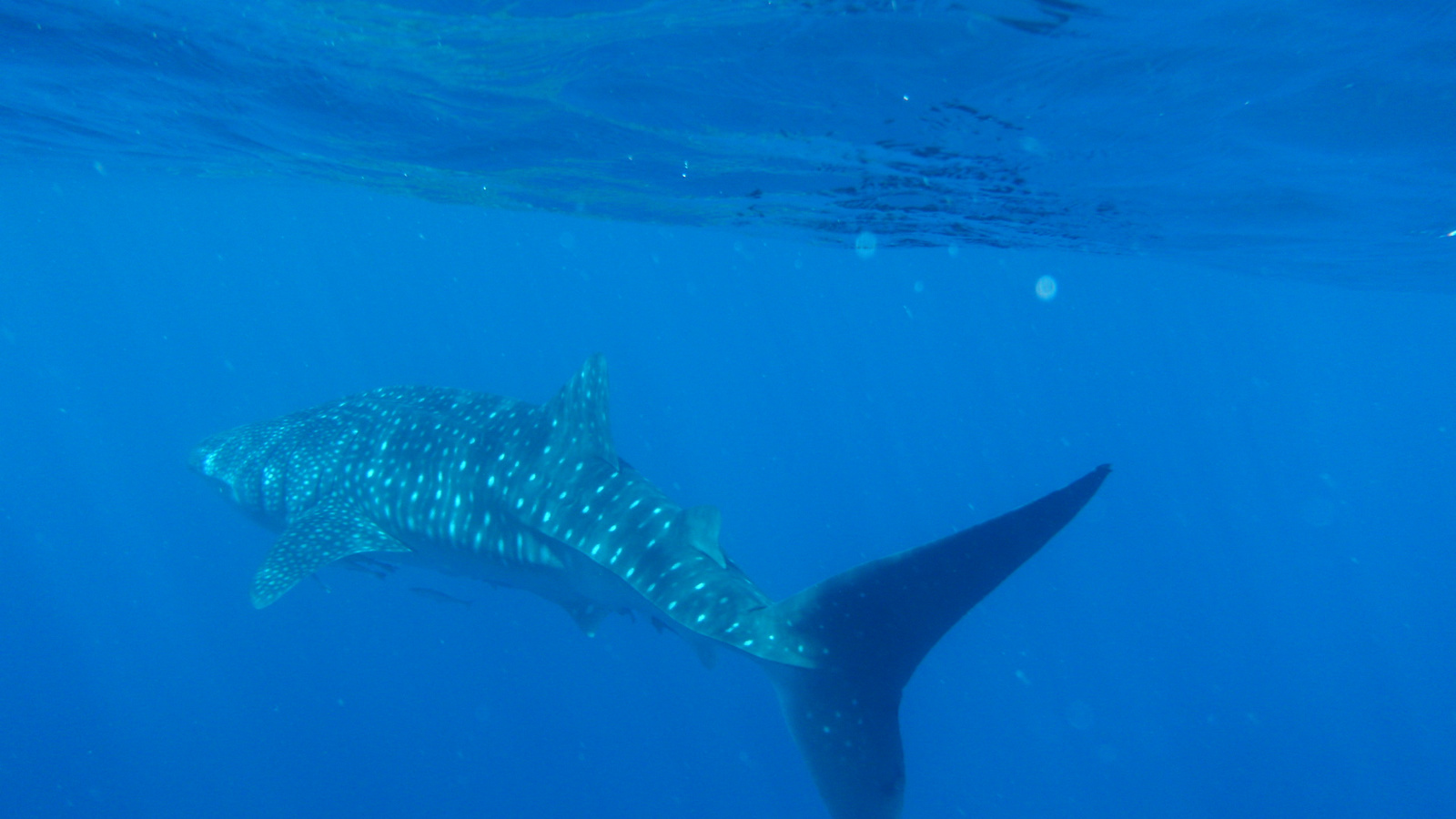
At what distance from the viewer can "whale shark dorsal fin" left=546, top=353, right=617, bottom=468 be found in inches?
277

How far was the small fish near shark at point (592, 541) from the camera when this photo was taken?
4.16m

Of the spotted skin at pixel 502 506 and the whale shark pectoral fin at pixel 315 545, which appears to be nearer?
the spotted skin at pixel 502 506

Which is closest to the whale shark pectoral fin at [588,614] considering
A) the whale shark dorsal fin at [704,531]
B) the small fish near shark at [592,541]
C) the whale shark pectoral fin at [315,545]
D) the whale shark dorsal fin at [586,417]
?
the small fish near shark at [592,541]

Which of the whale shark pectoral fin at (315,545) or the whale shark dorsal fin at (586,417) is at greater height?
the whale shark dorsal fin at (586,417)

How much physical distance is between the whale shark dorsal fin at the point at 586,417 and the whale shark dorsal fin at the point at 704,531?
1.40 meters

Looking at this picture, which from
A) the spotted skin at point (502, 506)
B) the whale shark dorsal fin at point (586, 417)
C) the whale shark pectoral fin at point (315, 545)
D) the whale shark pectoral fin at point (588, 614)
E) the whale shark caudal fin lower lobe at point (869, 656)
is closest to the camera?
the whale shark caudal fin lower lobe at point (869, 656)

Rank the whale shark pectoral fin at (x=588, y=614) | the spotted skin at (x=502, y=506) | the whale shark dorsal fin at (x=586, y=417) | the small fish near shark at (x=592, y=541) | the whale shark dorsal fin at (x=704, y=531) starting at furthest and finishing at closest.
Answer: the whale shark pectoral fin at (x=588, y=614) → the whale shark dorsal fin at (x=586, y=417) → the whale shark dorsal fin at (x=704, y=531) → the spotted skin at (x=502, y=506) → the small fish near shark at (x=592, y=541)

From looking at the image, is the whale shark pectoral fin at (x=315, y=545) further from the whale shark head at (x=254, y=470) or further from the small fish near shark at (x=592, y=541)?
the whale shark head at (x=254, y=470)

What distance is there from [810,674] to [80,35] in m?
13.7

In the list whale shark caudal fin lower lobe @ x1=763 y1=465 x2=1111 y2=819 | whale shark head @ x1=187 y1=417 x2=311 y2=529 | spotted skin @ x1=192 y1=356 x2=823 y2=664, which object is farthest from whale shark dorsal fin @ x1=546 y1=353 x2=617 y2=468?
whale shark head @ x1=187 y1=417 x2=311 y2=529

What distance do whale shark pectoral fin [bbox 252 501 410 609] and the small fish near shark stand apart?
0.02m

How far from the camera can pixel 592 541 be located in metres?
6.32

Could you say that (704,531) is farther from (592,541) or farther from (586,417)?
(586,417)

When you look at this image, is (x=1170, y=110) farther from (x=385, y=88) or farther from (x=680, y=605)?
(x=385, y=88)
